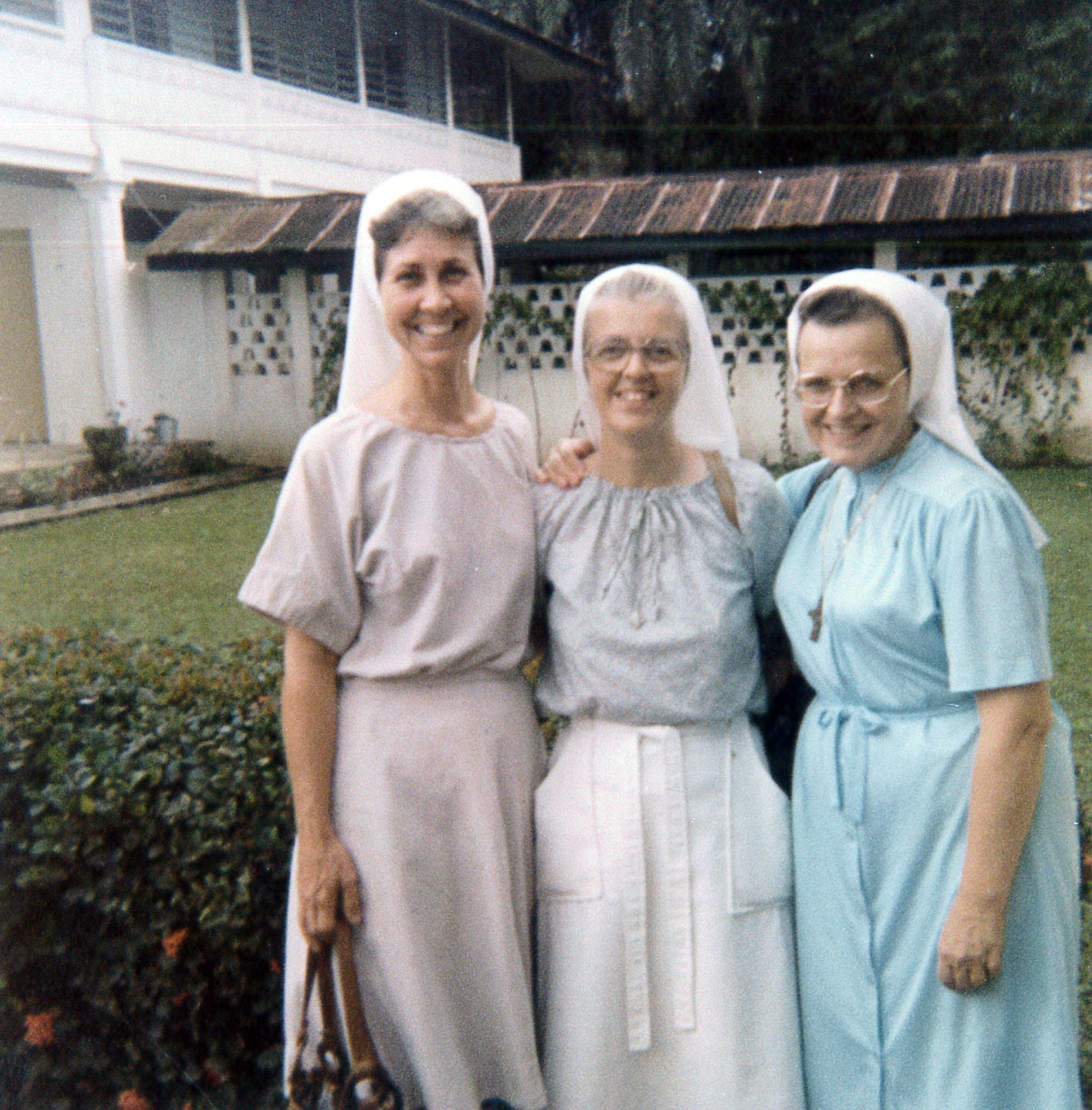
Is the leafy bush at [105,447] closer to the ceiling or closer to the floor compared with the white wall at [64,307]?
closer to the floor

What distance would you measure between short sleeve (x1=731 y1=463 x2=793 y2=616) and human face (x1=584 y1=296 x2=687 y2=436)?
217mm

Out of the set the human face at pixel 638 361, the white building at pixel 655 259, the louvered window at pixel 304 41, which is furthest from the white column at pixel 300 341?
the human face at pixel 638 361

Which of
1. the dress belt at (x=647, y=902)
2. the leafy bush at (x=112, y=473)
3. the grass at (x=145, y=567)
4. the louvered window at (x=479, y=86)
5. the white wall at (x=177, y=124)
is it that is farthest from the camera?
the louvered window at (x=479, y=86)

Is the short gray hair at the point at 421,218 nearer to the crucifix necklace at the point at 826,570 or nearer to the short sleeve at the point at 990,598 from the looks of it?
the crucifix necklace at the point at 826,570

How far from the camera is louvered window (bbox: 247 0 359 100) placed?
1118cm

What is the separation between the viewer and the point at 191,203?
1131 cm

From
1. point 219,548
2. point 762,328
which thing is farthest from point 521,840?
point 762,328

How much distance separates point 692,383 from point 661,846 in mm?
825

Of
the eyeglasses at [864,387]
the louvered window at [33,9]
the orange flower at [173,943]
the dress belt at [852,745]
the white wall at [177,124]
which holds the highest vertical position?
the louvered window at [33,9]

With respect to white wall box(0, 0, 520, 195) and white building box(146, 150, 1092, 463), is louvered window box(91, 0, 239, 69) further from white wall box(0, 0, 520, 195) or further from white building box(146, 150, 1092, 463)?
white building box(146, 150, 1092, 463)

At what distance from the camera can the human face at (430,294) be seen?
1.93 metres

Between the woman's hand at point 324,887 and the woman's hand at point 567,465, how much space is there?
747mm

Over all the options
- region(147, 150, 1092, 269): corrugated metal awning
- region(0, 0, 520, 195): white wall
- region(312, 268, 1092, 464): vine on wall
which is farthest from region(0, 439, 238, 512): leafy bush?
region(312, 268, 1092, 464): vine on wall

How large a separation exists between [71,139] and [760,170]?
5.66 metres
